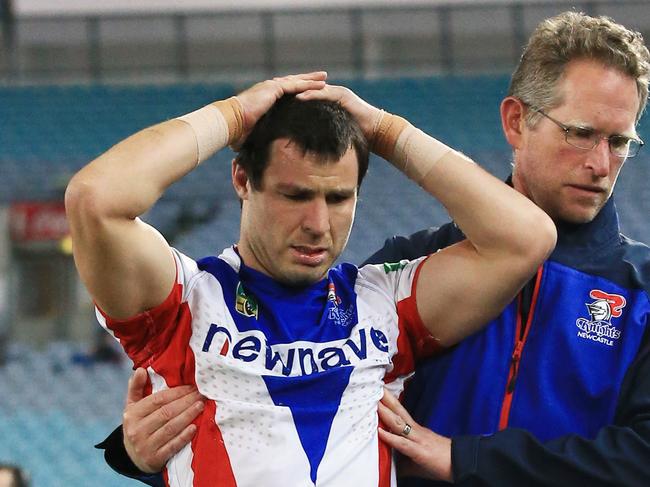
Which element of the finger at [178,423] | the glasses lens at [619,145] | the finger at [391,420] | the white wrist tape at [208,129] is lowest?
the finger at [391,420]

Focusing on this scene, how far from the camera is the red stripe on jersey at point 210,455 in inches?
70.8

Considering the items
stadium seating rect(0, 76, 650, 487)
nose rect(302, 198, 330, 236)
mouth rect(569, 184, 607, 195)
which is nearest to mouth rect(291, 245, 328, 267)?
nose rect(302, 198, 330, 236)

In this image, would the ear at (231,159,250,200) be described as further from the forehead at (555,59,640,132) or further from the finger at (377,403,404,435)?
the forehead at (555,59,640,132)

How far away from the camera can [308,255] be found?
1.86 m

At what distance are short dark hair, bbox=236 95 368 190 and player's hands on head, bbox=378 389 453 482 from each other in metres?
0.43

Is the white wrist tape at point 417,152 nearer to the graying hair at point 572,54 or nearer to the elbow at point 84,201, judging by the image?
the graying hair at point 572,54

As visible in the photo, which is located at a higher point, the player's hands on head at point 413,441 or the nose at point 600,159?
the nose at point 600,159

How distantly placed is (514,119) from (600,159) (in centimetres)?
27

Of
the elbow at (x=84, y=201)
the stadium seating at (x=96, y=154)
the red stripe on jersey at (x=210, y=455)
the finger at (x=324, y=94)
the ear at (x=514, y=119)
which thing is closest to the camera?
the elbow at (x=84, y=201)

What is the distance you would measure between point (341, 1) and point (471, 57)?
1589 millimetres

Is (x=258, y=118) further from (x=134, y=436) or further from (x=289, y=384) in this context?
(x=134, y=436)

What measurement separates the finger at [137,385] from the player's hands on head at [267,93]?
47cm

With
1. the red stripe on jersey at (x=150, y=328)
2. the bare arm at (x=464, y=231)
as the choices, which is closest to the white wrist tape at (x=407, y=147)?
the bare arm at (x=464, y=231)

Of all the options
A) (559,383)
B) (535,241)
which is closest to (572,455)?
(559,383)
